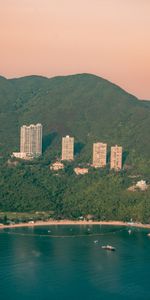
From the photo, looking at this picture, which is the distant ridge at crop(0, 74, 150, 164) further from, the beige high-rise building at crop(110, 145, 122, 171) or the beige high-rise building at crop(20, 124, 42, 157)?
the beige high-rise building at crop(110, 145, 122, 171)

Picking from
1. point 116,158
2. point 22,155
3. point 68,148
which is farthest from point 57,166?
point 116,158

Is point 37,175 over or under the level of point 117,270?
over

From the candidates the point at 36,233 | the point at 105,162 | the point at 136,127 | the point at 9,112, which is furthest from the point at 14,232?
the point at 9,112

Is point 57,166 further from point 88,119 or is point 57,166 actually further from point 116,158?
point 88,119

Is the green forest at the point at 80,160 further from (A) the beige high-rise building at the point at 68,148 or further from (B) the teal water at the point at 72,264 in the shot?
(B) the teal water at the point at 72,264

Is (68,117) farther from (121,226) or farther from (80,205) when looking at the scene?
(121,226)
